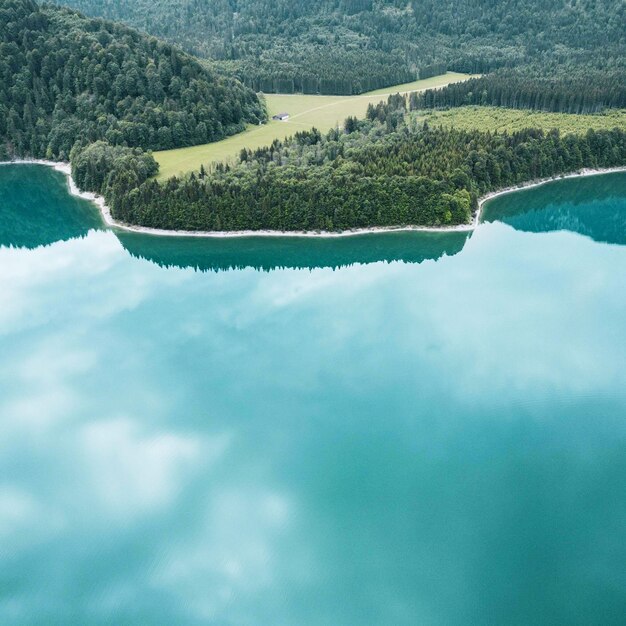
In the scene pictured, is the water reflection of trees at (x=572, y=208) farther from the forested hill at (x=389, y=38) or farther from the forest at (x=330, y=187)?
the forested hill at (x=389, y=38)

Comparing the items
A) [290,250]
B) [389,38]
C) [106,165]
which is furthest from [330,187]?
[389,38]

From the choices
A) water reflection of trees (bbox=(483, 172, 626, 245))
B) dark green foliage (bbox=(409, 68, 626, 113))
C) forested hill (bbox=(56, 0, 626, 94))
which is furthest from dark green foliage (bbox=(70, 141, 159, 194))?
forested hill (bbox=(56, 0, 626, 94))

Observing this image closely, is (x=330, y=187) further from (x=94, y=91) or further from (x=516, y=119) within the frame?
(x=94, y=91)

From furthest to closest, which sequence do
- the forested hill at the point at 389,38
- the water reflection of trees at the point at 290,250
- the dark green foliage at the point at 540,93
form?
the forested hill at the point at 389,38 → the dark green foliage at the point at 540,93 → the water reflection of trees at the point at 290,250

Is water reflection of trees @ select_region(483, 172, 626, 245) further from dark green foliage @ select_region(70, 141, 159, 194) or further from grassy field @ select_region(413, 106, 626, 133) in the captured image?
dark green foliage @ select_region(70, 141, 159, 194)

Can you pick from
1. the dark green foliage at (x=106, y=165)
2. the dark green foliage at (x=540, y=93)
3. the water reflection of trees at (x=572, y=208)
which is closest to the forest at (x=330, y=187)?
the dark green foliage at (x=106, y=165)


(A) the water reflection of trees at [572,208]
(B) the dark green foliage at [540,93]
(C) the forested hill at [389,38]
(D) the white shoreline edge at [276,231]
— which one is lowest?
(A) the water reflection of trees at [572,208]
